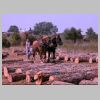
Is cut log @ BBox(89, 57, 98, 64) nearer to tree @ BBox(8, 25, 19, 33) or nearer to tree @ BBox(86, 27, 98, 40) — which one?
tree @ BBox(86, 27, 98, 40)

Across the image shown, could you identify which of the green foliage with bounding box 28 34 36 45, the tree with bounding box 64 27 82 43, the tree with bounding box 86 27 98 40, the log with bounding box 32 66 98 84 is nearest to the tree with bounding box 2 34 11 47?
the green foliage with bounding box 28 34 36 45

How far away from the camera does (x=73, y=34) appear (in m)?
7.81

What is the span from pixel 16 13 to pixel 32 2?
22 centimetres

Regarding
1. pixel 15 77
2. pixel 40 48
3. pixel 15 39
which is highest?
pixel 15 39

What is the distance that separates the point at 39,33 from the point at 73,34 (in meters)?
0.39

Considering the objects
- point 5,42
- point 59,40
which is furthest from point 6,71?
point 59,40

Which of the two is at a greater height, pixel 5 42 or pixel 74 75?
pixel 5 42

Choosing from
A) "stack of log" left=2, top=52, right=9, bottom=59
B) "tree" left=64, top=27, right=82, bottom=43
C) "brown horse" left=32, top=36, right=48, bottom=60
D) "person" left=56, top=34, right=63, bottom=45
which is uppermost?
"tree" left=64, top=27, right=82, bottom=43

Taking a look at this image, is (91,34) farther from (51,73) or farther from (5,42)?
(5,42)

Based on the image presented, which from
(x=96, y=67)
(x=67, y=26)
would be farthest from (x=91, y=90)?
(x=67, y=26)

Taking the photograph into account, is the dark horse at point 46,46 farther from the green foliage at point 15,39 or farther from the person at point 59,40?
the green foliage at point 15,39

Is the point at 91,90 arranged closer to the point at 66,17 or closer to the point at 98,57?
the point at 98,57

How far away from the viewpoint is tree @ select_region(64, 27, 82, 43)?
779cm

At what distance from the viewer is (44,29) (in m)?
7.81
